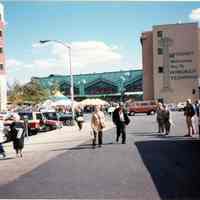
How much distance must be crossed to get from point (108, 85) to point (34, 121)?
77916 mm

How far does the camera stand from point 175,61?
266 ft

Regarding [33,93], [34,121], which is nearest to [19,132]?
[34,121]

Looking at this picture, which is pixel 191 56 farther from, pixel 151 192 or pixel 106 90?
pixel 151 192

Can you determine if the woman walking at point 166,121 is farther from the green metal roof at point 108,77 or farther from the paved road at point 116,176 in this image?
the green metal roof at point 108,77

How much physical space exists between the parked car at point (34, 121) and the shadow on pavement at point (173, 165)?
10582 millimetres

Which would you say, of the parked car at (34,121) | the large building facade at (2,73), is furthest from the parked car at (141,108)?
the parked car at (34,121)

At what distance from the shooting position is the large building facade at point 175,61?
79.1 metres

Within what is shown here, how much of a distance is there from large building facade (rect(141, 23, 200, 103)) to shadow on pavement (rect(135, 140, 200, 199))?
6377 centimetres

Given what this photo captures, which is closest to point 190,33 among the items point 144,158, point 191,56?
point 191,56

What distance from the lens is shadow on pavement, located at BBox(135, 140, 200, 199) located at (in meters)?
8.01

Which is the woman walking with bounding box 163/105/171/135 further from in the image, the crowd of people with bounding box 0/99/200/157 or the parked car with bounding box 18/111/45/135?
the parked car with bounding box 18/111/45/135

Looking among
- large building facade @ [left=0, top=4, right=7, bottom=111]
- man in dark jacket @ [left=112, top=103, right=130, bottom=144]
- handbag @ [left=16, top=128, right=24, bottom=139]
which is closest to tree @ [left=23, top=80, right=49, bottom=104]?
large building facade @ [left=0, top=4, right=7, bottom=111]

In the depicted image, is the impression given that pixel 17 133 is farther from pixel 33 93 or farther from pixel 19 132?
pixel 33 93

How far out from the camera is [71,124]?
33.6 metres
